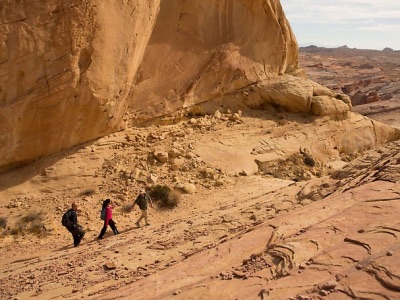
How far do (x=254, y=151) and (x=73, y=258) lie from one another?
23.7 feet

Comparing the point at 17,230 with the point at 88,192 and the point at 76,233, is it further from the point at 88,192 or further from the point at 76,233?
the point at 88,192

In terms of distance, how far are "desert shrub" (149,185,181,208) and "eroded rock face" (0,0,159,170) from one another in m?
2.40

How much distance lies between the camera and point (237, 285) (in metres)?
5.14

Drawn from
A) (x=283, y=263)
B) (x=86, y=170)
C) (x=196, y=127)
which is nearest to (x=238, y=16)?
(x=196, y=127)

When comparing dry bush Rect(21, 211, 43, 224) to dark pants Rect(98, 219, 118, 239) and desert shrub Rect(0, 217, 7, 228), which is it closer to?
desert shrub Rect(0, 217, 7, 228)

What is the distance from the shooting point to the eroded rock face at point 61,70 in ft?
32.4

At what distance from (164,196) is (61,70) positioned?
13.5 ft

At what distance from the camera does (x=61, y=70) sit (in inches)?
404

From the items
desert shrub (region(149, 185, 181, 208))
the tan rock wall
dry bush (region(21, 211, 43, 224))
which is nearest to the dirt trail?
dry bush (region(21, 211, 43, 224))

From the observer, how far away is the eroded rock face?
9.87 m

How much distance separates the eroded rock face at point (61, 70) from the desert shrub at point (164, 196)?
94.4 inches

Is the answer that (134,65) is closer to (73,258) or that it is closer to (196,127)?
(196,127)

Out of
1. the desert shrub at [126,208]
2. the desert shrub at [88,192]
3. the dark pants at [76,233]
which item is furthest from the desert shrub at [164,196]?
the dark pants at [76,233]

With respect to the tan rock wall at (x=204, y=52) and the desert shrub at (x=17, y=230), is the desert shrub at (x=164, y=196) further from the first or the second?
the desert shrub at (x=17, y=230)
